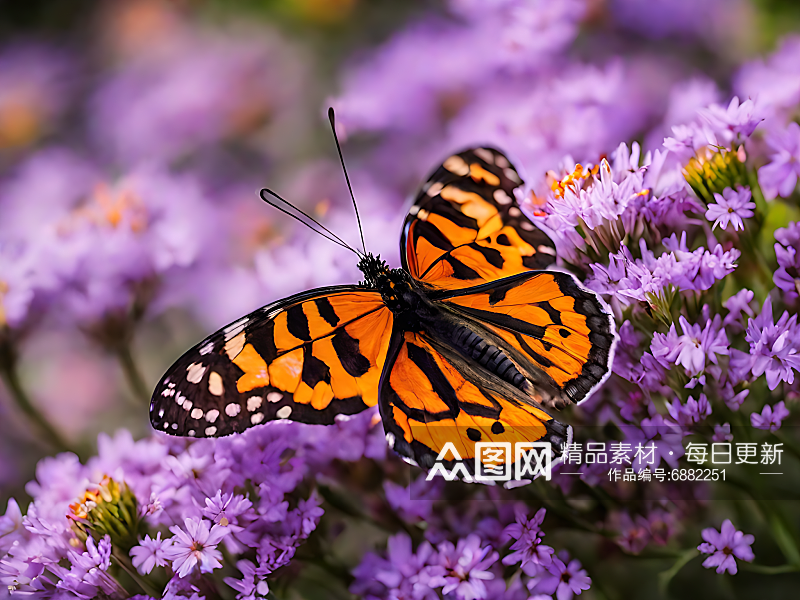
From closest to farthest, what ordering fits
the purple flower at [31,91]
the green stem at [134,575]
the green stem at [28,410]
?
the green stem at [134,575] < the green stem at [28,410] < the purple flower at [31,91]

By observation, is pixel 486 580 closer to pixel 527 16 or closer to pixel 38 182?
pixel 527 16

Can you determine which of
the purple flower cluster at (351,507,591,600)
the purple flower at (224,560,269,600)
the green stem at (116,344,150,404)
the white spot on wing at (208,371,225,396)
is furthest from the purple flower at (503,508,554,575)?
the green stem at (116,344,150,404)

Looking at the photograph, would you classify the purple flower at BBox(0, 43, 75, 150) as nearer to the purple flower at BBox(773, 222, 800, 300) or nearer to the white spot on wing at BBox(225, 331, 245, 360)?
the white spot on wing at BBox(225, 331, 245, 360)

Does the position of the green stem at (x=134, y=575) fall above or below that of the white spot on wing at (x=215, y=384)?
below

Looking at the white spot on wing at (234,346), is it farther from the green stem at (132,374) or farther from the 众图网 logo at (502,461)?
the green stem at (132,374)

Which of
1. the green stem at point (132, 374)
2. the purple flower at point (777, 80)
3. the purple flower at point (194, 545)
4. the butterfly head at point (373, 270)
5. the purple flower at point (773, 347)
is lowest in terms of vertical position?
the purple flower at point (194, 545)

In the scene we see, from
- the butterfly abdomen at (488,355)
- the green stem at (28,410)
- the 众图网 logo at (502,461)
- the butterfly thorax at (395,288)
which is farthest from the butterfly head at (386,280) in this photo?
the green stem at (28,410)

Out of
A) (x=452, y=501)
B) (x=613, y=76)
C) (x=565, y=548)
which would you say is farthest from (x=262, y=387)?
(x=613, y=76)

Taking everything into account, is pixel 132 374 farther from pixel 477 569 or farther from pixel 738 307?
pixel 738 307
